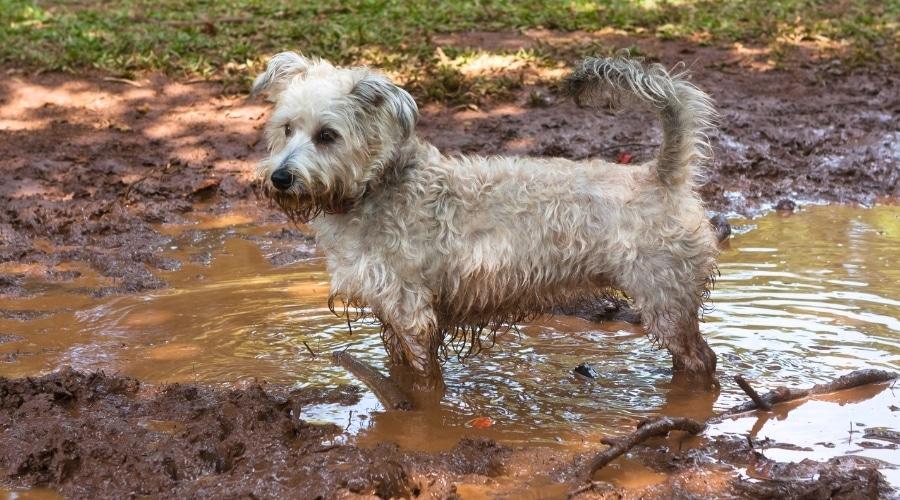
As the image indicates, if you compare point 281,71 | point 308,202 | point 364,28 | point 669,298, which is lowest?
point 669,298

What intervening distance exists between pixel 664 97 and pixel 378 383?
209 cm

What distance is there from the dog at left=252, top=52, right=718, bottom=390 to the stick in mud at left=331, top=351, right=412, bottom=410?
18cm

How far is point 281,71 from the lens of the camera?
5727 mm

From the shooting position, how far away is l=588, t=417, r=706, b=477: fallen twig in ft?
15.2

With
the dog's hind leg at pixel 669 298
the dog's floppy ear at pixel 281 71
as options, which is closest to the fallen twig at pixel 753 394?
the dog's hind leg at pixel 669 298

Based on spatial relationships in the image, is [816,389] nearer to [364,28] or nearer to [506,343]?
[506,343]

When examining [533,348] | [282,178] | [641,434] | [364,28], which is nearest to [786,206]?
[533,348]

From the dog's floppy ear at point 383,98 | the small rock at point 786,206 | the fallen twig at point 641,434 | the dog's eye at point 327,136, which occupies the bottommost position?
the fallen twig at point 641,434

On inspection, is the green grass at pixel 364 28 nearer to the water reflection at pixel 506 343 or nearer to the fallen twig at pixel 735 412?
the water reflection at pixel 506 343

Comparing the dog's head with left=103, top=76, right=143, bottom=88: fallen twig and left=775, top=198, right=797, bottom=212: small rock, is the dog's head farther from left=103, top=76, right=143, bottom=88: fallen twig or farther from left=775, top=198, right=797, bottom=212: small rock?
left=103, top=76, right=143, bottom=88: fallen twig

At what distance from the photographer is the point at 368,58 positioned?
12312 mm

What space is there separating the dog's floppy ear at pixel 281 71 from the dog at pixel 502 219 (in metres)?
0.07

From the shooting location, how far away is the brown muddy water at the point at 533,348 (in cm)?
539

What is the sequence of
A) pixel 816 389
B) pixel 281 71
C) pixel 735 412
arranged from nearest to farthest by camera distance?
pixel 735 412 < pixel 816 389 < pixel 281 71
